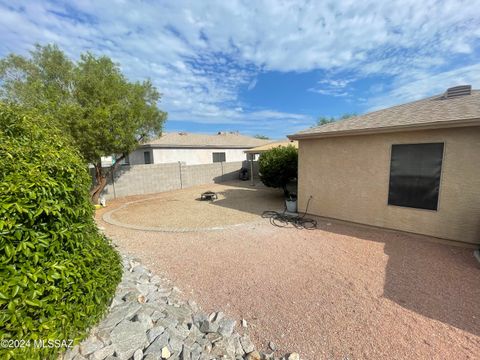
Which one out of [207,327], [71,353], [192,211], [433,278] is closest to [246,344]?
[207,327]

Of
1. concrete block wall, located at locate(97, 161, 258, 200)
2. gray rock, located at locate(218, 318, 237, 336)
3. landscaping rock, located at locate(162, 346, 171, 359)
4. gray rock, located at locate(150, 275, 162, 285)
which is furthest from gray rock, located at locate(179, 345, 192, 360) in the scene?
concrete block wall, located at locate(97, 161, 258, 200)

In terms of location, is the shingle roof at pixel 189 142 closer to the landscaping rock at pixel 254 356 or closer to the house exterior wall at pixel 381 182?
the house exterior wall at pixel 381 182

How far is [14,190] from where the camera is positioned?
1647mm

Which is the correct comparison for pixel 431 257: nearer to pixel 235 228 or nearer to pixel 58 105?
pixel 235 228

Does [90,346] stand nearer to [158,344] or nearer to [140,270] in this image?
[158,344]

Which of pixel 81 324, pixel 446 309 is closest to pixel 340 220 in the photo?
pixel 446 309

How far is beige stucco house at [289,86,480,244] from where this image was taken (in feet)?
15.5

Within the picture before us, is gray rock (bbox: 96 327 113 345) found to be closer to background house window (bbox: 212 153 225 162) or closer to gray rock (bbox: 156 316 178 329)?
gray rock (bbox: 156 316 178 329)

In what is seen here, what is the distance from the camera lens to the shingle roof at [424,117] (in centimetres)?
462

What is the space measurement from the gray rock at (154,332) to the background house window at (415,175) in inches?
237

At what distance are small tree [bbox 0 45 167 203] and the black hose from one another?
22.1ft

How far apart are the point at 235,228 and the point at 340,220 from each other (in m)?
3.32

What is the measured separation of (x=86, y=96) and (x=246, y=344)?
10.5 metres

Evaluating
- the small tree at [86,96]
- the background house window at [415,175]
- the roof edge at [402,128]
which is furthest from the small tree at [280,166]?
the small tree at [86,96]
